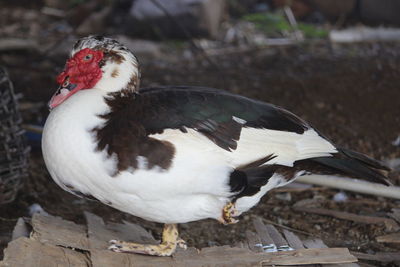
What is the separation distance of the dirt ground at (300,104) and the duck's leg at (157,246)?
666mm

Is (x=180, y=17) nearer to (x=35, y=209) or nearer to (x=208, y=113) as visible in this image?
(x=35, y=209)

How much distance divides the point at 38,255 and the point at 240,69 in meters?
3.59

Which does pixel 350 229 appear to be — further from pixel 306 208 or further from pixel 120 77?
pixel 120 77

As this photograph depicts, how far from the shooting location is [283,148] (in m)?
2.64

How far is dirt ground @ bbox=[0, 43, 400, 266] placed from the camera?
3678mm

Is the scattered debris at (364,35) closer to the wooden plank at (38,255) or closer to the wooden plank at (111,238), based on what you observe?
the wooden plank at (111,238)

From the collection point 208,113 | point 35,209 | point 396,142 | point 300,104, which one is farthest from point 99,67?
point 300,104

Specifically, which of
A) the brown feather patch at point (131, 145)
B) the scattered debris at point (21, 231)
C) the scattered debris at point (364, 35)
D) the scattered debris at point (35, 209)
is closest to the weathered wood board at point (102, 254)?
the scattered debris at point (21, 231)

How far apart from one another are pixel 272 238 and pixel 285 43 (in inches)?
143

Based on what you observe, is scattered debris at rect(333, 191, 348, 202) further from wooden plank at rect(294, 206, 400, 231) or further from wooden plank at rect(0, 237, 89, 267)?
wooden plank at rect(0, 237, 89, 267)

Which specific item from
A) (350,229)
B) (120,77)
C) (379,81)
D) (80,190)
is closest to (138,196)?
(80,190)

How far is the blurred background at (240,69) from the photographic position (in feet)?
12.1

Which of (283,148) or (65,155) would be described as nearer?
(65,155)

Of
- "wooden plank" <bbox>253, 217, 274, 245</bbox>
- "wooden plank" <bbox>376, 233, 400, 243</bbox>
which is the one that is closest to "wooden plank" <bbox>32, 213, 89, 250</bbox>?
"wooden plank" <bbox>253, 217, 274, 245</bbox>
